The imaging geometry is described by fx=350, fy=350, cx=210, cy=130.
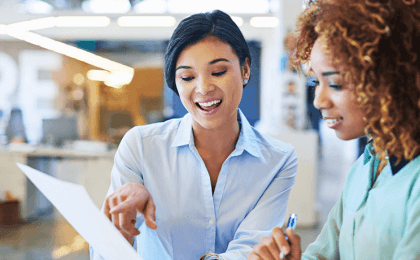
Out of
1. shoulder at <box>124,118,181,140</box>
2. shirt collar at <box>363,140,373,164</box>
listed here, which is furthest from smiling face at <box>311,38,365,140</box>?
shoulder at <box>124,118,181,140</box>

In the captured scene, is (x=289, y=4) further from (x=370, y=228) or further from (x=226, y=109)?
(x=370, y=228)

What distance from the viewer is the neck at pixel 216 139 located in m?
1.27

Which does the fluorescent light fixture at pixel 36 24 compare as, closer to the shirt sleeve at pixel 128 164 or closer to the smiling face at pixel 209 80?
the shirt sleeve at pixel 128 164

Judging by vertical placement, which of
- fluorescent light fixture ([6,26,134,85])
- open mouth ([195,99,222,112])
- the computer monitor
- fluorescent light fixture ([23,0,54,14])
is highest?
fluorescent light fixture ([23,0,54,14])

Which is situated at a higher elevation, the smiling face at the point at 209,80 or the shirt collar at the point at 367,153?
the smiling face at the point at 209,80

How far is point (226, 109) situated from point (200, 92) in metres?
0.11

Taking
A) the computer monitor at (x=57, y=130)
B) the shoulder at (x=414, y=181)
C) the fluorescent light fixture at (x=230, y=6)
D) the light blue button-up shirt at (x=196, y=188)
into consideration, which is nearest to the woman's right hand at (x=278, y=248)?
the shoulder at (x=414, y=181)

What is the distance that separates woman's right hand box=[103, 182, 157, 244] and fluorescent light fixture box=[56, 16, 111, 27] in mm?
7027

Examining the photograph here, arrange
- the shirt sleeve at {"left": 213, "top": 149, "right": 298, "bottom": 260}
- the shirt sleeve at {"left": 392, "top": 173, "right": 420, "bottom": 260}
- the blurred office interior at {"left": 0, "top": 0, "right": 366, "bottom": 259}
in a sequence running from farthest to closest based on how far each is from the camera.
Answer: the blurred office interior at {"left": 0, "top": 0, "right": 366, "bottom": 259}
the shirt sleeve at {"left": 213, "top": 149, "right": 298, "bottom": 260}
the shirt sleeve at {"left": 392, "top": 173, "right": 420, "bottom": 260}

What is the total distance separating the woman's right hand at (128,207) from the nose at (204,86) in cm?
35

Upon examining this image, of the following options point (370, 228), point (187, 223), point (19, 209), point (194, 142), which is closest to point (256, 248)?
point (370, 228)

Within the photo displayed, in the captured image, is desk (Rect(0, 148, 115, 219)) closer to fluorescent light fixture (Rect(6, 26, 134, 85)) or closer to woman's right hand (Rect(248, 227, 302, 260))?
woman's right hand (Rect(248, 227, 302, 260))

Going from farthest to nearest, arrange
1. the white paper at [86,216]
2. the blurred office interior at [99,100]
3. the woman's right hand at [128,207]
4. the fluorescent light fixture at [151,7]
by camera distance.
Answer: the fluorescent light fixture at [151,7], the blurred office interior at [99,100], the woman's right hand at [128,207], the white paper at [86,216]

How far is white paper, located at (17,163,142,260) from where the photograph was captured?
69 cm
